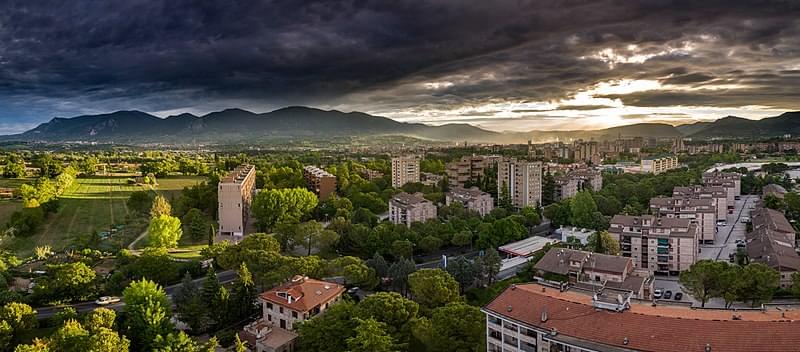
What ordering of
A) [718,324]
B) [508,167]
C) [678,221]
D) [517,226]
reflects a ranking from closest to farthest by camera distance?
[718,324]
[678,221]
[517,226]
[508,167]

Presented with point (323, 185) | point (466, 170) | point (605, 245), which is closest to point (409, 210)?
point (605, 245)

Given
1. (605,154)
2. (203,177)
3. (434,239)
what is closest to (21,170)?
(203,177)

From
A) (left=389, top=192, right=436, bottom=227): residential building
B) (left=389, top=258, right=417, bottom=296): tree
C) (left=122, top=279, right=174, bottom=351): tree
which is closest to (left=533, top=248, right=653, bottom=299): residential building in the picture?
(left=389, top=258, right=417, bottom=296): tree

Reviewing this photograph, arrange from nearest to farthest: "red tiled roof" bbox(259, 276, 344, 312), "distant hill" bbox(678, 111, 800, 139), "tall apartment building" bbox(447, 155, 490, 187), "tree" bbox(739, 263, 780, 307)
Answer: "red tiled roof" bbox(259, 276, 344, 312) < "tree" bbox(739, 263, 780, 307) < "tall apartment building" bbox(447, 155, 490, 187) < "distant hill" bbox(678, 111, 800, 139)

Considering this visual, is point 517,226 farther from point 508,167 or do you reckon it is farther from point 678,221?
point 508,167

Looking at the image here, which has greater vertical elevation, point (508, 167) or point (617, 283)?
point (508, 167)

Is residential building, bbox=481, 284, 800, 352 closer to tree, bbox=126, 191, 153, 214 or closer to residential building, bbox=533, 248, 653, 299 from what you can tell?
residential building, bbox=533, 248, 653, 299

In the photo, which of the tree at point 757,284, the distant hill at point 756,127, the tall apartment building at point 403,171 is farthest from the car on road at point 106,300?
the distant hill at point 756,127
